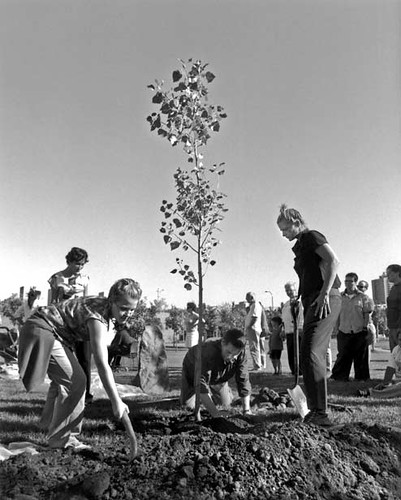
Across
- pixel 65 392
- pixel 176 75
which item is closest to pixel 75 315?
pixel 65 392

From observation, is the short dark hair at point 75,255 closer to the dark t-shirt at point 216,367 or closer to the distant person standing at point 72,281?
the distant person standing at point 72,281

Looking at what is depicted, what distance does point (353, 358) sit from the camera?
7.95m

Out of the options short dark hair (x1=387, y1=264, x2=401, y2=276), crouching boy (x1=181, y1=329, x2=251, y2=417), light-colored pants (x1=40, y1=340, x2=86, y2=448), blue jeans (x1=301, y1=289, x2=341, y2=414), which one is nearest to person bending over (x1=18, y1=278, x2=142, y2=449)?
light-colored pants (x1=40, y1=340, x2=86, y2=448)

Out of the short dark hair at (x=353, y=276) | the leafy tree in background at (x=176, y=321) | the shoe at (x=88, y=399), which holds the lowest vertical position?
the shoe at (x=88, y=399)

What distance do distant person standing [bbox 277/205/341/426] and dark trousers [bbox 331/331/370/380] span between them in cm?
394

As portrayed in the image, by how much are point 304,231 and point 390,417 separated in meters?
1.82

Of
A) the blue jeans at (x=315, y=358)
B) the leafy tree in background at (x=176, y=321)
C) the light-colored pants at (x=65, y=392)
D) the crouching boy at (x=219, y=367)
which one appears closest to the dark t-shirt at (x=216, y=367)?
the crouching boy at (x=219, y=367)

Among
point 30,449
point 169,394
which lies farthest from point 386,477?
point 169,394

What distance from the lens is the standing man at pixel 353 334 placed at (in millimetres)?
7884

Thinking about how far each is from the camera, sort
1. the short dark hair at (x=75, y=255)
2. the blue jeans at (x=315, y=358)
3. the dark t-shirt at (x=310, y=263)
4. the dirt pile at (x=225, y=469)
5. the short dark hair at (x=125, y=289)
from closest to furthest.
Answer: the dirt pile at (x=225, y=469)
the short dark hair at (x=125, y=289)
the blue jeans at (x=315, y=358)
the dark t-shirt at (x=310, y=263)
the short dark hair at (x=75, y=255)

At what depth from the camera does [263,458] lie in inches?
112

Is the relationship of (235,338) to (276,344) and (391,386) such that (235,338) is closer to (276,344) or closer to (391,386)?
(391,386)

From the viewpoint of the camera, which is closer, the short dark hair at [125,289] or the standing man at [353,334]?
the short dark hair at [125,289]

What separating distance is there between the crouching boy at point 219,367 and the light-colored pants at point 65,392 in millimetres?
1255
